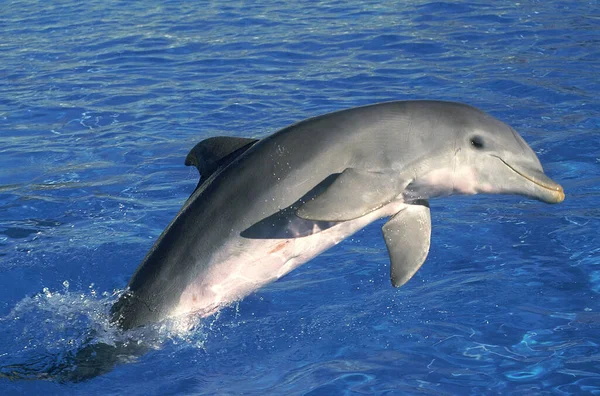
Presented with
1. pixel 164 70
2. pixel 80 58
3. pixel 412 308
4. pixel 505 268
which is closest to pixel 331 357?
pixel 412 308

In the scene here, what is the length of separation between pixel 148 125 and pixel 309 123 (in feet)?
19.5

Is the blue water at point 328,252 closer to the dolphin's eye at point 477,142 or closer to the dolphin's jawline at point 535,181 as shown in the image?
the dolphin's jawline at point 535,181

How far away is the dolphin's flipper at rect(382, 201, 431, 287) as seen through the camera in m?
5.79

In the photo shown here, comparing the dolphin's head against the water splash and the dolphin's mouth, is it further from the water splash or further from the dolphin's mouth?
the water splash

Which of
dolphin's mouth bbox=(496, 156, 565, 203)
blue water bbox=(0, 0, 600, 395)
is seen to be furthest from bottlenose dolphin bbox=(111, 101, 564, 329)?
blue water bbox=(0, 0, 600, 395)

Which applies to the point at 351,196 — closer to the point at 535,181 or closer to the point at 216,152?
the point at 216,152

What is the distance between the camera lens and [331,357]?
5.91 m

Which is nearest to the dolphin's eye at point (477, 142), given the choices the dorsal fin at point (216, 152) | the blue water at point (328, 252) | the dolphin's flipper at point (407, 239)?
the dolphin's flipper at point (407, 239)

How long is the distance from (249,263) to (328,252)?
1.88 meters

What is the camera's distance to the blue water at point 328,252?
5.86 meters

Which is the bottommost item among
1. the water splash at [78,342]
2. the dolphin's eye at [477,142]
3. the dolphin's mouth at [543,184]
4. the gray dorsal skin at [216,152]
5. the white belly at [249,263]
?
the water splash at [78,342]

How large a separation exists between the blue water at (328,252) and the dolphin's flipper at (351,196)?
1.04 metres

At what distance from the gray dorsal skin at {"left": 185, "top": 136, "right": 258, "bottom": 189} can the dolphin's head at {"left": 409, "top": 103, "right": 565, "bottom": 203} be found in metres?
1.23

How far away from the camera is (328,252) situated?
766cm
